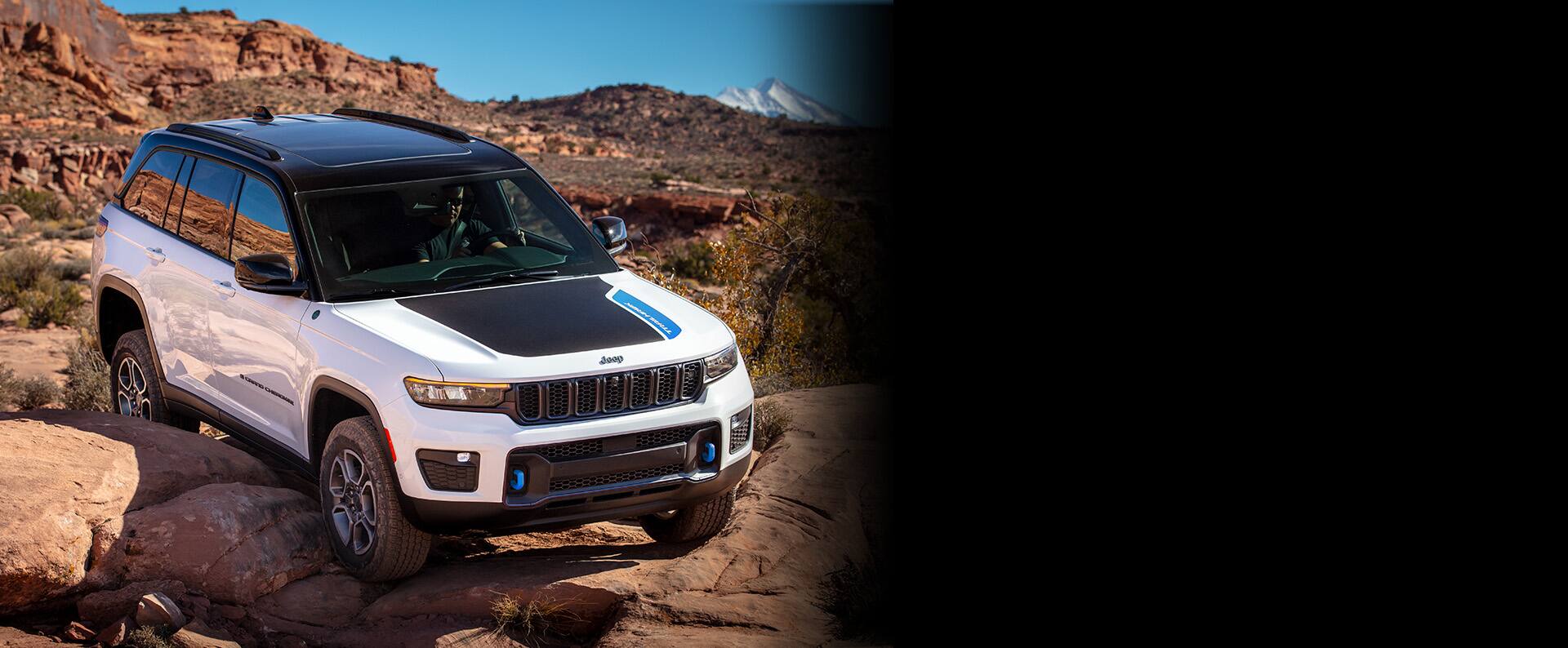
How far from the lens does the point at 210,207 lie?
575cm

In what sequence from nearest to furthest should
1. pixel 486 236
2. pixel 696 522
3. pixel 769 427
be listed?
pixel 696 522 → pixel 486 236 → pixel 769 427

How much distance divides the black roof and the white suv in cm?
1

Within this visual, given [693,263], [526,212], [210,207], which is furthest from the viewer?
[526,212]

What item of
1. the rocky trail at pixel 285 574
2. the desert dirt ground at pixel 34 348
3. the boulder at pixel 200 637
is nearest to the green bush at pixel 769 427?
the rocky trail at pixel 285 574

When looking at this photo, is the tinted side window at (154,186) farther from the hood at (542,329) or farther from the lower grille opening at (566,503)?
the lower grille opening at (566,503)

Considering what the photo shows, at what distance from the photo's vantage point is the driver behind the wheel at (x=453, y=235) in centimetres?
537

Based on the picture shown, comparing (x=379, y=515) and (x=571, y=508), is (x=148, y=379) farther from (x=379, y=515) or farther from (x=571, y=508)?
(x=571, y=508)

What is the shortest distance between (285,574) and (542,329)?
147 cm

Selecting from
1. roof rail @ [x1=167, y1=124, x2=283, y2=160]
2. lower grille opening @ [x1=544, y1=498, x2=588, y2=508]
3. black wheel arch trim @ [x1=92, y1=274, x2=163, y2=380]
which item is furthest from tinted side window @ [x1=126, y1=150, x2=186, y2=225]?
lower grille opening @ [x1=544, y1=498, x2=588, y2=508]

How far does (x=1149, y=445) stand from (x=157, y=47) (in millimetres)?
73300

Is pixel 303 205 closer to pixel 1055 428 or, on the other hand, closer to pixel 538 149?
pixel 1055 428

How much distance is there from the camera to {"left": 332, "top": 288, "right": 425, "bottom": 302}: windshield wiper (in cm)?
488

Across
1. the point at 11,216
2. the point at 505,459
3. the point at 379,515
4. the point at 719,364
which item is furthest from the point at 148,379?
the point at 11,216

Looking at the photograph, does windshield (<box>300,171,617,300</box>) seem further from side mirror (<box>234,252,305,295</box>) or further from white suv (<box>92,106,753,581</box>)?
side mirror (<box>234,252,305,295</box>)
